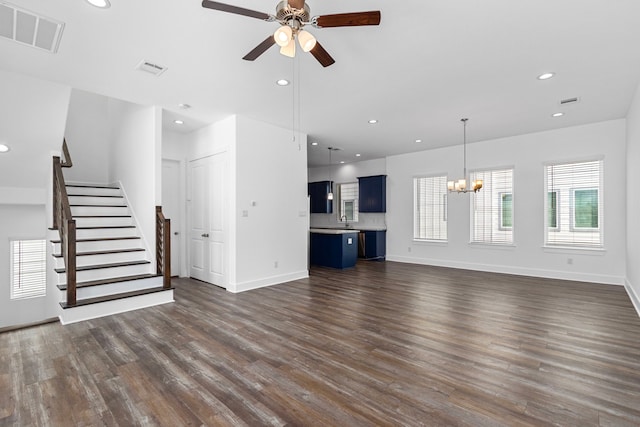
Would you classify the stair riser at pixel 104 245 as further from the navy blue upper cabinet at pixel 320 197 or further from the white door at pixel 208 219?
the navy blue upper cabinet at pixel 320 197

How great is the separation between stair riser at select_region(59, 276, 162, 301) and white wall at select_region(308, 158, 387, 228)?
621 cm

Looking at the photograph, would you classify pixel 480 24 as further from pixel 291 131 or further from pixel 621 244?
pixel 621 244

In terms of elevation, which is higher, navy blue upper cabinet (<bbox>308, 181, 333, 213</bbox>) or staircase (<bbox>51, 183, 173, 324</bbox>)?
navy blue upper cabinet (<bbox>308, 181, 333, 213</bbox>)

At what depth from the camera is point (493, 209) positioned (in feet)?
23.0

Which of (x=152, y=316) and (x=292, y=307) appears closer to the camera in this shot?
(x=152, y=316)

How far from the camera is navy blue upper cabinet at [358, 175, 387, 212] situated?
8805 millimetres

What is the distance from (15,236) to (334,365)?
670 cm

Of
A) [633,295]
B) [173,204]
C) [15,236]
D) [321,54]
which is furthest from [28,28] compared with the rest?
[633,295]

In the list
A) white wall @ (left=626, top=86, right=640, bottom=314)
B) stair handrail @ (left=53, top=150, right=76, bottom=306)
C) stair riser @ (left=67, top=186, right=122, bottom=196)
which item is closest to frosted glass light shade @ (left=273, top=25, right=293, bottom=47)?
stair handrail @ (left=53, top=150, right=76, bottom=306)

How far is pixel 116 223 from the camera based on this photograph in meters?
5.25

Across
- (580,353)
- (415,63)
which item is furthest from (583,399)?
(415,63)

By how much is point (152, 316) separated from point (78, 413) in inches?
77.4

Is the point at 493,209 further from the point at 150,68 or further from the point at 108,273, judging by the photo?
the point at 108,273

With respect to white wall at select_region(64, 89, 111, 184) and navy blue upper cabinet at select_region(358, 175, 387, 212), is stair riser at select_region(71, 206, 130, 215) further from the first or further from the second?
navy blue upper cabinet at select_region(358, 175, 387, 212)
